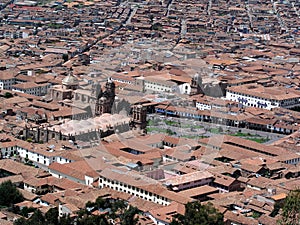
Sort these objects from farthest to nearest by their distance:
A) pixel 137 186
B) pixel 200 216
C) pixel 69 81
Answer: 1. pixel 69 81
2. pixel 137 186
3. pixel 200 216

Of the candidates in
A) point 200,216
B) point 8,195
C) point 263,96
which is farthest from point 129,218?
point 263,96

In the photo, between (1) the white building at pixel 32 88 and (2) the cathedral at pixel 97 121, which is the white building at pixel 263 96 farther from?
(1) the white building at pixel 32 88

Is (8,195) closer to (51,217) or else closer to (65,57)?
(51,217)

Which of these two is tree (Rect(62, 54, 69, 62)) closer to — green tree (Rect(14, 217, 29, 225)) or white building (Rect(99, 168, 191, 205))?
white building (Rect(99, 168, 191, 205))

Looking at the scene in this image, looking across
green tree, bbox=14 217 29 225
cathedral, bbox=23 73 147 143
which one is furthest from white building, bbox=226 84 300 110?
green tree, bbox=14 217 29 225

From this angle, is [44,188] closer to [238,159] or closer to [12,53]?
[238,159]
